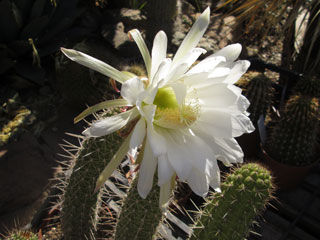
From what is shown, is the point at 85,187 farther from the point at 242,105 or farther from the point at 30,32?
the point at 30,32

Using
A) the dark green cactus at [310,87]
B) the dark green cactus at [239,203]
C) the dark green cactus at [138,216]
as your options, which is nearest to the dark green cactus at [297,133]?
the dark green cactus at [310,87]

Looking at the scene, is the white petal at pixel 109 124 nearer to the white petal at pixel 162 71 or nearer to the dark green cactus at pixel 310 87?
the white petal at pixel 162 71

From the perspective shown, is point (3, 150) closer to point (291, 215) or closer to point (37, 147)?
point (37, 147)

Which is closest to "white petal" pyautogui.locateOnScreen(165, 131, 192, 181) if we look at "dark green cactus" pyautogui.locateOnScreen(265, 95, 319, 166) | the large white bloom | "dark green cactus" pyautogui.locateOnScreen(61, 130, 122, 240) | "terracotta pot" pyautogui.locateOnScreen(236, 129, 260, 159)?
the large white bloom

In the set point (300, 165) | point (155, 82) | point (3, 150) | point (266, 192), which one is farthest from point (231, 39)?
point (155, 82)

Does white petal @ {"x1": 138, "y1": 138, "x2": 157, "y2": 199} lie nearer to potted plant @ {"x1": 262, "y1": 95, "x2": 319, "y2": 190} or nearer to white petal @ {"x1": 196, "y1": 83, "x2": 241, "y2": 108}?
white petal @ {"x1": 196, "y1": 83, "x2": 241, "y2": 108}
